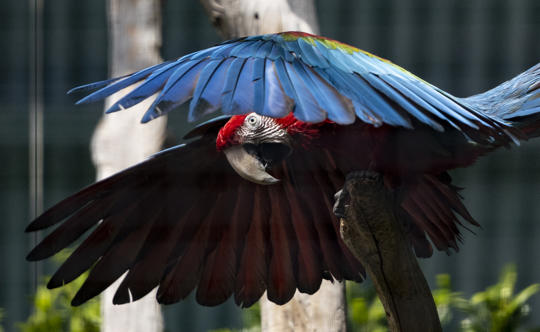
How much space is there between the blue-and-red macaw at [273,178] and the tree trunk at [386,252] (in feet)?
0.46

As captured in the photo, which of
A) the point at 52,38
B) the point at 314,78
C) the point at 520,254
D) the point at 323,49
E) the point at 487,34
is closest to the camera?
the point at 314,78

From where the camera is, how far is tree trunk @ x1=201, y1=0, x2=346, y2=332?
5.68 feet

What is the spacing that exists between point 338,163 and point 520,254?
0.76 m

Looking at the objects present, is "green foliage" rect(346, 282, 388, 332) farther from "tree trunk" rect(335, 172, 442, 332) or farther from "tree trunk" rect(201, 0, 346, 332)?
"tree trunk" rect(335, 172, 442, 332)

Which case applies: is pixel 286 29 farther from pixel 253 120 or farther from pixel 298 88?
pixel 298 88

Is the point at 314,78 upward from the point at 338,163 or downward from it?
upward

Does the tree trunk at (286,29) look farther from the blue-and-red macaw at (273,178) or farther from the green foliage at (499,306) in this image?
the green foliage at (499,306)

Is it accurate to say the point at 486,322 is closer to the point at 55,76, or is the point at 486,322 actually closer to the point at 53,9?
the point at 55,76

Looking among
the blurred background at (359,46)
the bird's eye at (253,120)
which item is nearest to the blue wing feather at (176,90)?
the bird's eye at (253,120)

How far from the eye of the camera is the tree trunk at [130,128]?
2057 mm

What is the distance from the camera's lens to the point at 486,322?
247cm

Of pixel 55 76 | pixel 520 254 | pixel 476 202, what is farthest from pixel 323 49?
pixel 55 76

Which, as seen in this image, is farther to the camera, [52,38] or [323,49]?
[52,38]

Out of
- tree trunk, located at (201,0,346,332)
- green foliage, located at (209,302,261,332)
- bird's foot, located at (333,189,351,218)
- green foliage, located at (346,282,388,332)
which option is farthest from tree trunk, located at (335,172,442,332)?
green foliage, located at (209,302,261,332)
